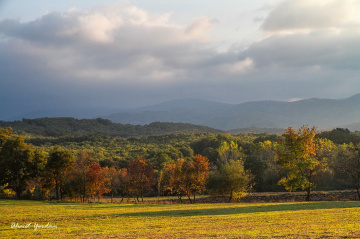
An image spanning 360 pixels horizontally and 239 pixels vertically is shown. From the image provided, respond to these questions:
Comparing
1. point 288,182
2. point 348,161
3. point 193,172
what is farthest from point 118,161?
point 348,161

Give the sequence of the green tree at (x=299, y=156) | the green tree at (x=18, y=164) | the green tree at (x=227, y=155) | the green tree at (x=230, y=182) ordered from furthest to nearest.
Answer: the green tree at (x=227, y=155), the green tree at (x=230, y=182), the green tree at (x=18, y=164), the green tree at (x=299, y=156)

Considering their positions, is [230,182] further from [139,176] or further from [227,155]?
[227,155]

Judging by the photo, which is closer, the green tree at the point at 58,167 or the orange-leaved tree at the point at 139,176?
the green tree at the point at 58,167

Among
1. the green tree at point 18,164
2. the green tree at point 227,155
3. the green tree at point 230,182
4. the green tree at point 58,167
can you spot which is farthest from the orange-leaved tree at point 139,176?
the green tree at point 227,155

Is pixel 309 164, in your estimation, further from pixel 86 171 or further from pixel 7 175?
pixel 7 175

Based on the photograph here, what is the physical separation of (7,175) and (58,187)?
9533 millimetres

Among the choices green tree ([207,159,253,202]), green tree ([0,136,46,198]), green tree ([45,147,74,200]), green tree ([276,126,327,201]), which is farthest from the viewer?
green tree ([45,147,74,200])

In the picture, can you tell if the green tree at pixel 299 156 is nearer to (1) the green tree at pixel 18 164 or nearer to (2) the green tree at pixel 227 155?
(2) the green tree at pixel 227 155

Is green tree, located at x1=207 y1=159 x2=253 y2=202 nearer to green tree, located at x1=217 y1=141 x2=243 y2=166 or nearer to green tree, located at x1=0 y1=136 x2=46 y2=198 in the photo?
green tree, located at x1=0 y1=136 x2=46 y2=198

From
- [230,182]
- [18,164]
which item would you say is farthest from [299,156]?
[18,164]

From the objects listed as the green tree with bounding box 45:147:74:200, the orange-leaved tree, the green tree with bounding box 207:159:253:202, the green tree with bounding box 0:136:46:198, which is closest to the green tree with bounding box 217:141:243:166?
the green tree with bounding box 207:159:253:202

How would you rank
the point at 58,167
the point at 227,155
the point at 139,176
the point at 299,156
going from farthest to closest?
the point at 227,155 → the point at 139,176 → the point at 58,167 → the point at 299,156

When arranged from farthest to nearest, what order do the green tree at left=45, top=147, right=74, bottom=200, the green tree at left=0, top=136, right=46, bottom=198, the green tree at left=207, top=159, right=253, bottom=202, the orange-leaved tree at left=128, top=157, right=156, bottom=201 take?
the orange-leaved tree at left=128, top=157, right=156, bottom=201 < the green tree at left=45, top=147, right=74, bottom=200 < the green tree at left=207, top=159, right=253, bottom=202 < the green tree at left=0, top=136, right=46, bottom=198

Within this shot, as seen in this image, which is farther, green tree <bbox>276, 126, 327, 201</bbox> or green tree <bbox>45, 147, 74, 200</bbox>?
green tree <bbox>45, 147, 74, 200</bbox>
